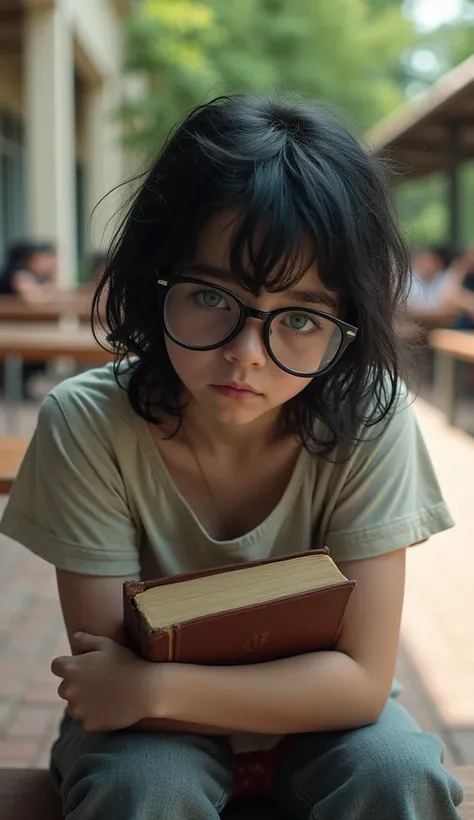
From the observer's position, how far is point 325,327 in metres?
1.22

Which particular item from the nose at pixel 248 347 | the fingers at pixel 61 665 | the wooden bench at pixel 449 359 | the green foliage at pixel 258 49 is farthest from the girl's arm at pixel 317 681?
the green foliage at pixel 258 49

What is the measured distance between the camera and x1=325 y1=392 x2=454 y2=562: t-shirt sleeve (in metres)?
1.31

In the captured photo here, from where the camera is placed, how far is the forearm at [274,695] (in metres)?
1.15

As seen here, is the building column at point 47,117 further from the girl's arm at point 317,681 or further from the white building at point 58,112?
the girl's arm at point 317,681

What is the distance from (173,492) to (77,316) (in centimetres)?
572

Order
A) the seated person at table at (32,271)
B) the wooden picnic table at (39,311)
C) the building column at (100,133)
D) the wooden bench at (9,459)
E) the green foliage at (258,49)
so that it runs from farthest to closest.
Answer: the building column at (100,133), the green foliage at (258,49), the seated person at table at (32,271), the wooden picnic table at (39,311), the wooden bench at (9,459)

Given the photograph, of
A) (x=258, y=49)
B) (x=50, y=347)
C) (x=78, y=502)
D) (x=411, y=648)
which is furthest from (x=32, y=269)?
(x=258, y=49)

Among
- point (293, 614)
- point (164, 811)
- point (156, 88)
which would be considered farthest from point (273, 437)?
point (156, 88)

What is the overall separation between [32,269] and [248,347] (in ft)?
25.2

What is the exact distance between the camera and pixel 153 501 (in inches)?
53.3

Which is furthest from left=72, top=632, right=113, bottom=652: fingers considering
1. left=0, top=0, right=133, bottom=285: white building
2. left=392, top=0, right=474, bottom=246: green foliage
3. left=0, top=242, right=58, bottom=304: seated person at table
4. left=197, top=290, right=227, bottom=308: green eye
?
left=392, top=0, right=474, bottom=246: green foliage

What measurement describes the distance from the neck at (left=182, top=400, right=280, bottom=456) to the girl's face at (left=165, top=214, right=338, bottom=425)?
14 cm

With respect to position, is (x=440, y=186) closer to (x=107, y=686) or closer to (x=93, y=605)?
(x=93, y=605)

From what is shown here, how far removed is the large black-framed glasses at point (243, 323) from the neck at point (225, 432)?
0.60ft
